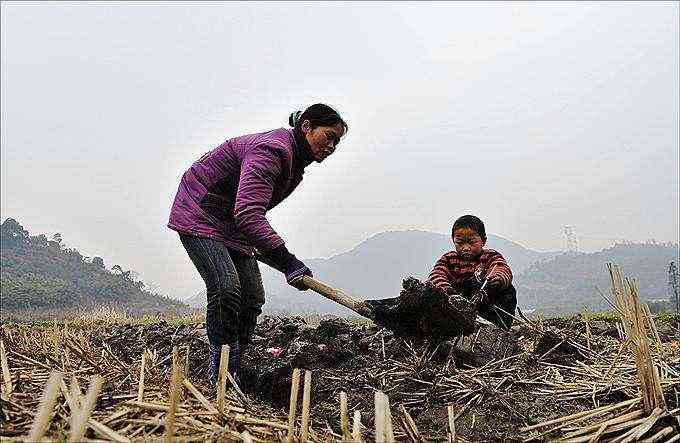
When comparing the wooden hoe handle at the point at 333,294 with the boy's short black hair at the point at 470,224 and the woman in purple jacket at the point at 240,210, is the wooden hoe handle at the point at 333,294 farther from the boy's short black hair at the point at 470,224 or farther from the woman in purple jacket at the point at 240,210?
the boy's short black hair at the point at 470,224

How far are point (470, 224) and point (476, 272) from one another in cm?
50

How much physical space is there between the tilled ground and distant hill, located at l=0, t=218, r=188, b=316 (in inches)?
1556

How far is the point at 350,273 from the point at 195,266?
612 ft

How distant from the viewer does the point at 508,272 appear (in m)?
4.84

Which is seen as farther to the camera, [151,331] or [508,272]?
[151,331]

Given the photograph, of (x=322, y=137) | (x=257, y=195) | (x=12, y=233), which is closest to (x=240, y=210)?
(x=257, y=195)

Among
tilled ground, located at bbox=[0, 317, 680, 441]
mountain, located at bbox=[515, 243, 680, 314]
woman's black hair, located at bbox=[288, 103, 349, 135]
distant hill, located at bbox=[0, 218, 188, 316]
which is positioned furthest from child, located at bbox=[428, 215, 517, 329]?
mountain, located at bbox=[515, 243, 680, 314]

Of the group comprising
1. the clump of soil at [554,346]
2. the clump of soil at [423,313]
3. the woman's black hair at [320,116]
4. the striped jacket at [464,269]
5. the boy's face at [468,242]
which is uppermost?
the woman's black hair at [320,116]

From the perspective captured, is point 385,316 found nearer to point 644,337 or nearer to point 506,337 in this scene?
point 506,337

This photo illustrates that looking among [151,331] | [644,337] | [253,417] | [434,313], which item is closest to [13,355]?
[253,417]

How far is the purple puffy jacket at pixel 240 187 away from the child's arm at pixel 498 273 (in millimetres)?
1920

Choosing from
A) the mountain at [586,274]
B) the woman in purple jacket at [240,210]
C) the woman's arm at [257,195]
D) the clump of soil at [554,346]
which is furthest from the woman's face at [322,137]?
the mountain at [586,274]

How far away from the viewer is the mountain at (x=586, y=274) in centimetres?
10231

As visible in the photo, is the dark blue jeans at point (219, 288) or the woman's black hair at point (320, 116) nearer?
the dark blue jeans at point (219, 288)
